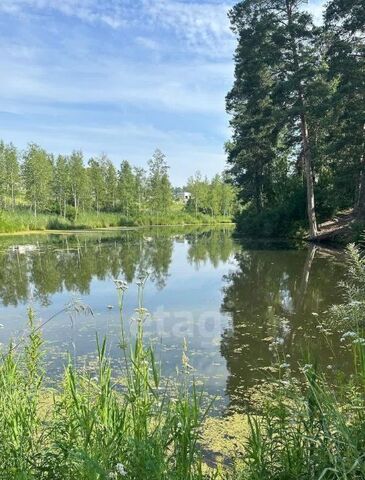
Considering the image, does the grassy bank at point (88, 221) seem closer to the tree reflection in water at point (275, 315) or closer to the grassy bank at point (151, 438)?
the tree reflection in water at point (275, 315)

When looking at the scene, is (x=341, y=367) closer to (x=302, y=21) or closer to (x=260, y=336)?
(x=260, y=336)

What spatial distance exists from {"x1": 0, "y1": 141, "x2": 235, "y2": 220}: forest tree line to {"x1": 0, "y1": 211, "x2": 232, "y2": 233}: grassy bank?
4.39 ft

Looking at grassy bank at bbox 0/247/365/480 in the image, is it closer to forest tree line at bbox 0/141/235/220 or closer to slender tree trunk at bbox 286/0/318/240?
slender tree trunk at bbox 286/0/318/240

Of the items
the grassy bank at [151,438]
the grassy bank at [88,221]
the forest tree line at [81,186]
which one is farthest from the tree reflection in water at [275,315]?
the forest tree line at [81,186]

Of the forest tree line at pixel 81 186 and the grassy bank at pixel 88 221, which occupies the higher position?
the forest tree line at pixel 81 186

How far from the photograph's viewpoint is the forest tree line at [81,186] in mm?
49656

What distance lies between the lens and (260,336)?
7.25 m

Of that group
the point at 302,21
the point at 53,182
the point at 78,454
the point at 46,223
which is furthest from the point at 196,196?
the point at 78,454

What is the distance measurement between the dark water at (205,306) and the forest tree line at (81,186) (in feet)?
104

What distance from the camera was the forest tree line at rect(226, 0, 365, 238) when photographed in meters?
18.8

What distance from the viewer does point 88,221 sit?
5006cm

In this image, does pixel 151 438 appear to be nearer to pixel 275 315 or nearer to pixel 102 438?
pixel 102 438

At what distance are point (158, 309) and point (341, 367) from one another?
4577mm

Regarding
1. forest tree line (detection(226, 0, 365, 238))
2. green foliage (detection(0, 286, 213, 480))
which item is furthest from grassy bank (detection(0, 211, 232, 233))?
green foliage (detection(0, 286, 213, 480))
